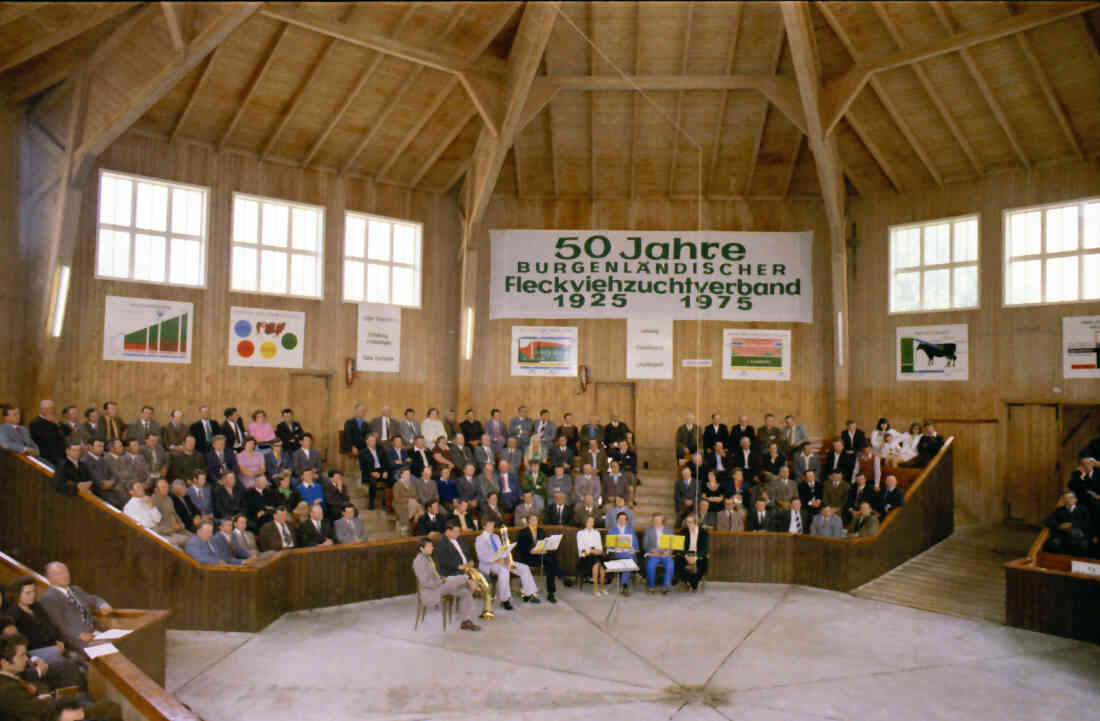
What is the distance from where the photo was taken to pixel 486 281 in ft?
55.8

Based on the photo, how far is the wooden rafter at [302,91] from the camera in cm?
1296

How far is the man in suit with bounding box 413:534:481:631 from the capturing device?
9.52 m

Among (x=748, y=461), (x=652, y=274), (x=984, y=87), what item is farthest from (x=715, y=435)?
(x=984, y=87)

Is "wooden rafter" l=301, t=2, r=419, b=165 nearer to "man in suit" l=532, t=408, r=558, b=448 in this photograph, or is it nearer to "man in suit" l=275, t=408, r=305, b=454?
"man in suit" l=275, t=408, r=305, b=454

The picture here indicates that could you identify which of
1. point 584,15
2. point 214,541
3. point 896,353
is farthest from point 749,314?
point 214,541

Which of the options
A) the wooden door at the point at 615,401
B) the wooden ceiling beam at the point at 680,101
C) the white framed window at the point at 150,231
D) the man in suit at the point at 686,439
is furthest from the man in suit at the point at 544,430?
the white framed window at the point at 150,231

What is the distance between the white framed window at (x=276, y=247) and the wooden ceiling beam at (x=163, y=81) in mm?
2997

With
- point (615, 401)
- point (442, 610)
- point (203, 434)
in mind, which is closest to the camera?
point (442, 610)

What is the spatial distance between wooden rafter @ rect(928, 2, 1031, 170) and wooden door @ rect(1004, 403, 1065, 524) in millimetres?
4275

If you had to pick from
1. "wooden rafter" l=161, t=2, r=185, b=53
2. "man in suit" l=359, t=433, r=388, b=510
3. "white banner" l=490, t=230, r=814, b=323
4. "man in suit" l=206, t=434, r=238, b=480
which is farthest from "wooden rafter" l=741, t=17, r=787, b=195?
"man in suit" l=206, t=434, r=238, b=480

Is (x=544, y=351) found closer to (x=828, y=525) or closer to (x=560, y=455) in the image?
(x=560, y=455)

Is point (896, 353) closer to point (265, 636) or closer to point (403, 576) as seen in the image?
point (403, 576)

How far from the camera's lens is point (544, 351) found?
16953 millimetres

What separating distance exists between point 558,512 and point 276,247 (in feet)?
23.0
